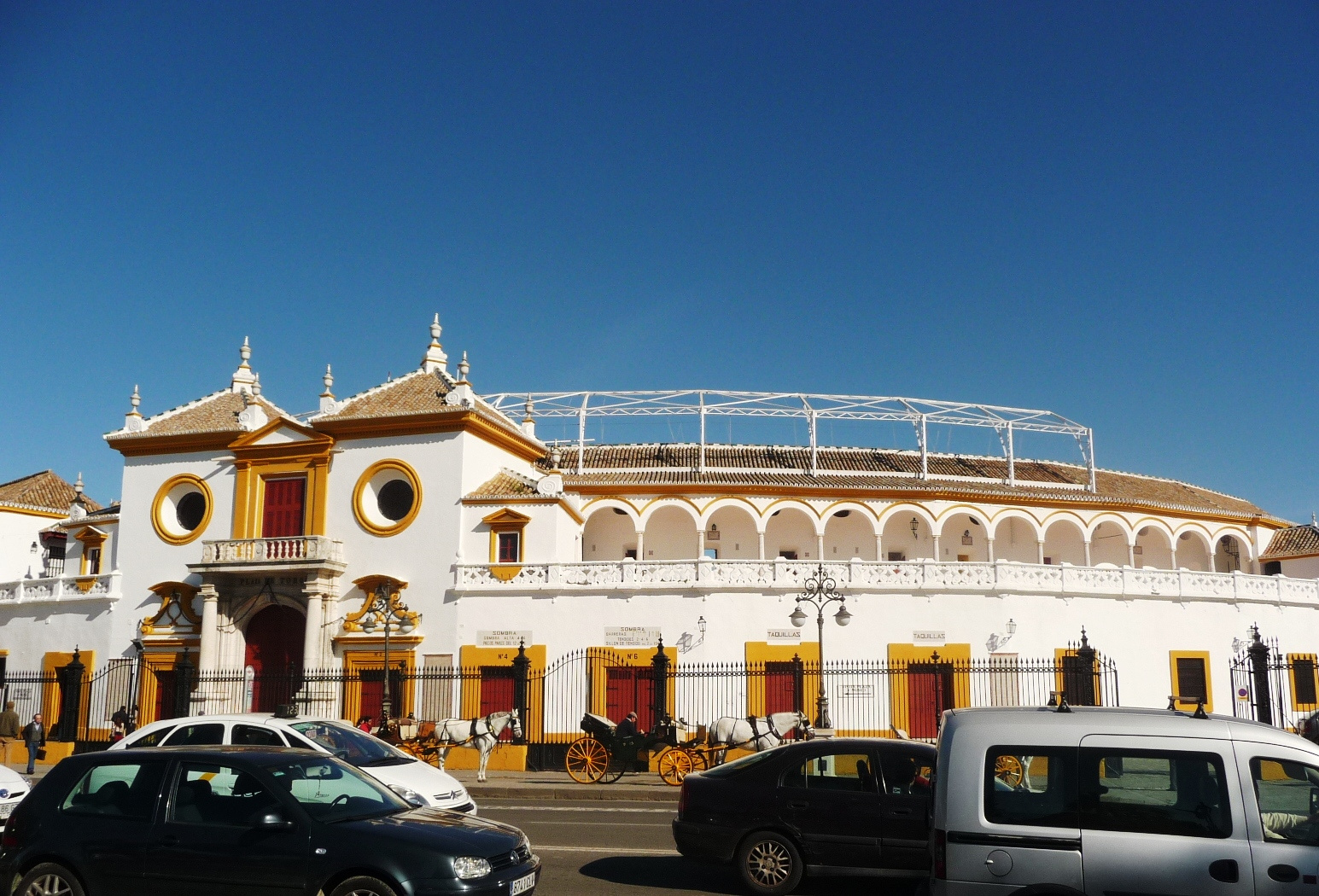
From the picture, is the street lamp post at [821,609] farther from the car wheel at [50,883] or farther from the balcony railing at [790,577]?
the car wheel at [50,883]

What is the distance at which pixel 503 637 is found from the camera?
27.5m

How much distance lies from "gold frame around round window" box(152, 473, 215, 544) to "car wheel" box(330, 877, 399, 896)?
25.5 metres

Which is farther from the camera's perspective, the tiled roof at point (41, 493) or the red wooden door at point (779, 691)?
the tiled roof at point (41, 493)

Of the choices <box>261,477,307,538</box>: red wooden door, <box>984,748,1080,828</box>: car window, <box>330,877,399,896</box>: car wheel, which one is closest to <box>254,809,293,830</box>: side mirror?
<box>330,877,399,896</box>: car wheel

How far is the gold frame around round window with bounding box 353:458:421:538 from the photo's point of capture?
2877cm

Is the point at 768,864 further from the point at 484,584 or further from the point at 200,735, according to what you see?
the point at 484,584

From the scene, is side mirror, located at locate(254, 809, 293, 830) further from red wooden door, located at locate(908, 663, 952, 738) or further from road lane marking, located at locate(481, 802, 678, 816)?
red wooden door, located at locate(908, 663, 952, 738)

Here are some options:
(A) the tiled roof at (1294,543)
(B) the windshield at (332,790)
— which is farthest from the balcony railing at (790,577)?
(B) the windshield at (332,790)

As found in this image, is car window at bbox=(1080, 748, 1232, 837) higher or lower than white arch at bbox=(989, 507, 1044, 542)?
lower

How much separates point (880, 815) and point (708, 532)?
27.1 metres

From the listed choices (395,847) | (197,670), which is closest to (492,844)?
(395,847)

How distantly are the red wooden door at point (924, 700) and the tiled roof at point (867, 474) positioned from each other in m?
9.42

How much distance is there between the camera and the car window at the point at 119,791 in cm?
784

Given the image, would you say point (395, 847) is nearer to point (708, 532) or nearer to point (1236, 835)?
point (1236, 835)
